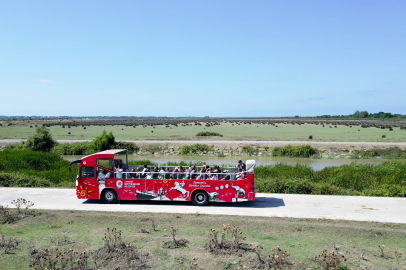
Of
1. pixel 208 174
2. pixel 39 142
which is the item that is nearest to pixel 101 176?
pixel 208 174

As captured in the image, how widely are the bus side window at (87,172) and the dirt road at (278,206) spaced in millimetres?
1432

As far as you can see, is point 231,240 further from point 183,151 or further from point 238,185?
point 183,151

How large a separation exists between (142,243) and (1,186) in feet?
53.0

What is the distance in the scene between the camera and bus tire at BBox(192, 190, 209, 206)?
15.4 metres

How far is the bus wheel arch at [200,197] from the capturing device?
15359mm

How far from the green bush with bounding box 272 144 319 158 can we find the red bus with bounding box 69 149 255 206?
29442mm

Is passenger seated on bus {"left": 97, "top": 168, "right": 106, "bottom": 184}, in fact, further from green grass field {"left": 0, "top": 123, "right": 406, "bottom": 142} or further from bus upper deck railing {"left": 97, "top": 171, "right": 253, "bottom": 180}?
green grass field {"left": 0, "top": 123, "right": 406, "bottom": 142}

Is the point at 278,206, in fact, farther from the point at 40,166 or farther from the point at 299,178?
the point at 40,166

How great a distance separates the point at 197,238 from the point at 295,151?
3573 centimetres

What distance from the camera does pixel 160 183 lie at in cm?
1543

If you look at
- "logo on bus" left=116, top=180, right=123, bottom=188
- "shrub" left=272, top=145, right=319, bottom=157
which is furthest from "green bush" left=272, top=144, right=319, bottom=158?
"logo on bus" left=116, top=180, right=123, bottom=188

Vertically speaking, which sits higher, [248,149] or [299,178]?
[299,178]

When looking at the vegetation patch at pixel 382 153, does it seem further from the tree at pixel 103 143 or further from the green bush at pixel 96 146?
the tree at pixel 103 143

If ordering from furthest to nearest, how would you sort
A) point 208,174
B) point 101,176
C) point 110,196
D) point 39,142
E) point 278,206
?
point 39,142, point 110,196, point 101,176, point 278,206, point 208,174
